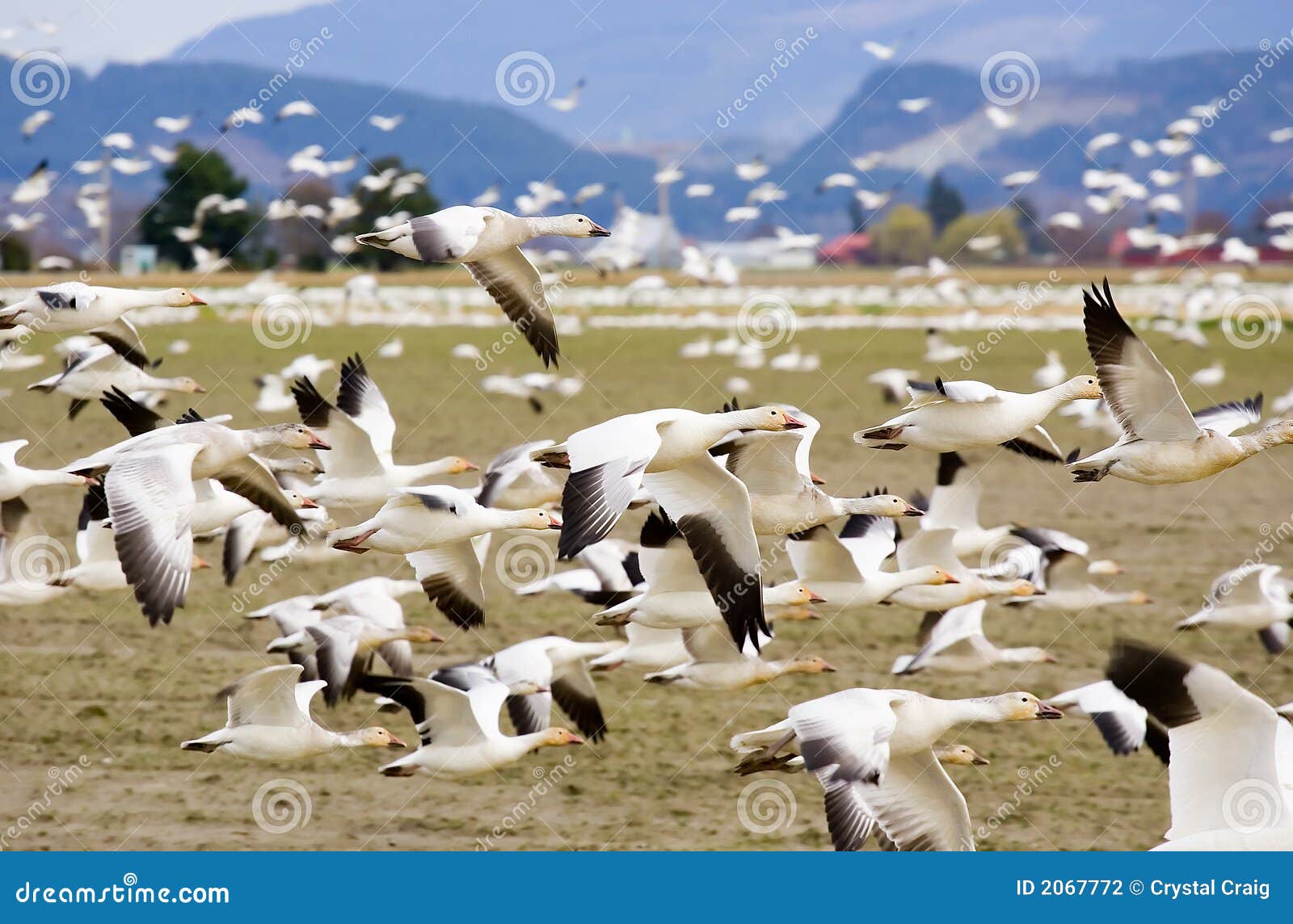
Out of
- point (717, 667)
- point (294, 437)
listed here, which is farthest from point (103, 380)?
point (717, 667)

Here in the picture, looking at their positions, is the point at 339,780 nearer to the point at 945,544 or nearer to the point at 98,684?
the point at 98,684

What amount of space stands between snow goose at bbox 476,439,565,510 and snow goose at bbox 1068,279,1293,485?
2.99 meters

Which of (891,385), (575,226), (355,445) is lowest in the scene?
(355,445)

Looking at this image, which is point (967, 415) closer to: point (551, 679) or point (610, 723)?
point (551, 679)

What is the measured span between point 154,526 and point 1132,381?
3832 mm

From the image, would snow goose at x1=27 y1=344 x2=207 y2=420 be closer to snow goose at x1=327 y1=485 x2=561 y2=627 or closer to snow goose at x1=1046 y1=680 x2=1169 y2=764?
snow goose at x1=327 y1=485 x2=561 y2=627

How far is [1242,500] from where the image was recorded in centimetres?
1677

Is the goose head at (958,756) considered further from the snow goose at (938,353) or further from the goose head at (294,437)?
the snow goose at (938,353)

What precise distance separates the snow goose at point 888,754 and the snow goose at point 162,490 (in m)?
2.36

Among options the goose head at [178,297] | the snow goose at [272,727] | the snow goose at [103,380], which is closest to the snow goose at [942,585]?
the snow goose at [272,727]

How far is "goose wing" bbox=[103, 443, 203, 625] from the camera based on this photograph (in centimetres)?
607

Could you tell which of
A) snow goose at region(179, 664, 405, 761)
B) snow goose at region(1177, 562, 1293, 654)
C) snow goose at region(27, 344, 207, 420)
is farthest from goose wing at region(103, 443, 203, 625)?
snow goose at region(1177, 562, 1293, 654)

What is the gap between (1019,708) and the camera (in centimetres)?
679

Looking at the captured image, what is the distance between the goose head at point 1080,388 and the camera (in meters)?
6.80
